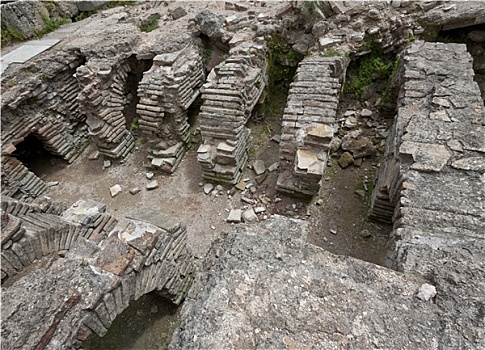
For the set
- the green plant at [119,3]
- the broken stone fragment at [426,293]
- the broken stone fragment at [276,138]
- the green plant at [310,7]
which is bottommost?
the broken stone fragment at [276,138]

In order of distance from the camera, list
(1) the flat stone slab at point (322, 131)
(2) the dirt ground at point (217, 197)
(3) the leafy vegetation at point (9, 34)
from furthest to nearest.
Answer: (3) the leafy vegetation at point (9, 34)
(2) the dirt ground at point (217, 197)
(1) the flat stone slab at point (322, 131)

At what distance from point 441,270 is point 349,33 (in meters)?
4.48

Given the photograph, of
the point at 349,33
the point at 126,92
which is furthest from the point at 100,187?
the point at 349,33

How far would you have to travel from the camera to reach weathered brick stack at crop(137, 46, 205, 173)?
5.05 metres

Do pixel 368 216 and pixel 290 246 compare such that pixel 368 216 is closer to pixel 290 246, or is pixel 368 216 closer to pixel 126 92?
pixel 290 246

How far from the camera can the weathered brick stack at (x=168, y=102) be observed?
16.6 feet

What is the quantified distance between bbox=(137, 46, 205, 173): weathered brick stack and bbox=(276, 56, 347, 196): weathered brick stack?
2.03m

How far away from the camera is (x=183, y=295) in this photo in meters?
3.63

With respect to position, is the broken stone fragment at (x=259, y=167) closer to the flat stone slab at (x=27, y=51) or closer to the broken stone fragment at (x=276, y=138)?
the broken stone fragment at (x=276, y=138)

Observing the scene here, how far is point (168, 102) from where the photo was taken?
511cm

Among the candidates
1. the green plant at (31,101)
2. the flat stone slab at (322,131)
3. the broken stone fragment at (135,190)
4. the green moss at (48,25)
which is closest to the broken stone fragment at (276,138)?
the flat stone slab at (322,131)

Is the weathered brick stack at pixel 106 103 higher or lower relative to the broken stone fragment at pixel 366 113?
higher

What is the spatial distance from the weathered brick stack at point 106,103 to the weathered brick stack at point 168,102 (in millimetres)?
681

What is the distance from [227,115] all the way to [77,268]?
2.92 m
